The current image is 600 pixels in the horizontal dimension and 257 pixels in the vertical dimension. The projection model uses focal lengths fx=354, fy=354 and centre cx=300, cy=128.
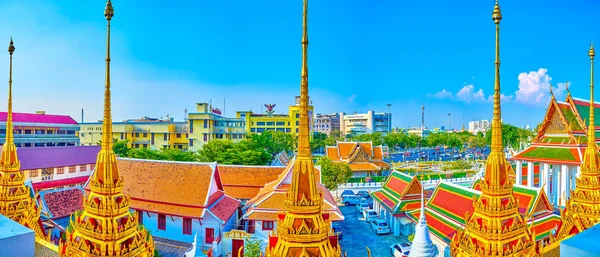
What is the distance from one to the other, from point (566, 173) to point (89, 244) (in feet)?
96.7

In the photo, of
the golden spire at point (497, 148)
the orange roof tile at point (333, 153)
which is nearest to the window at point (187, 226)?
the golden spire at point (497, 148)

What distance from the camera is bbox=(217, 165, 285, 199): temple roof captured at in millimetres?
24500

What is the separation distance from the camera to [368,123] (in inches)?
5022

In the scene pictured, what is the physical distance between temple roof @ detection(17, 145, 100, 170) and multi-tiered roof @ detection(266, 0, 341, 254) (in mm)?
31631

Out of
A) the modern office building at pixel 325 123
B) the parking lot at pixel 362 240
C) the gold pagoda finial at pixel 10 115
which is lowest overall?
the parking lot at pixel 362 240

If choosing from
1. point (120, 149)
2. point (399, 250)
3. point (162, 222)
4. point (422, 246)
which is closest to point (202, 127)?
point (120, 149)

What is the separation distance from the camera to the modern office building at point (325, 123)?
416 feet

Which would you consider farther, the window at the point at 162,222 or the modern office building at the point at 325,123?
the modern office building at the point at 325,123

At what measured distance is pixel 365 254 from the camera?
1980cm

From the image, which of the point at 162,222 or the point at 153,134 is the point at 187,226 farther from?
the point at 153,134

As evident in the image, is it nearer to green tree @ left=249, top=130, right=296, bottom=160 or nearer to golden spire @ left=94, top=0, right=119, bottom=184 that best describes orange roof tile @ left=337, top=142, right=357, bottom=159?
green tree @ left=249, top=130, right=296, bottom=160

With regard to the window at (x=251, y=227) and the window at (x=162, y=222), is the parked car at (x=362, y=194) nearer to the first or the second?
the window at (x=251, y=227)

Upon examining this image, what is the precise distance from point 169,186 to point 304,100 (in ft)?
56.1

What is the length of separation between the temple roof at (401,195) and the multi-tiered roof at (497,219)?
1533cm
